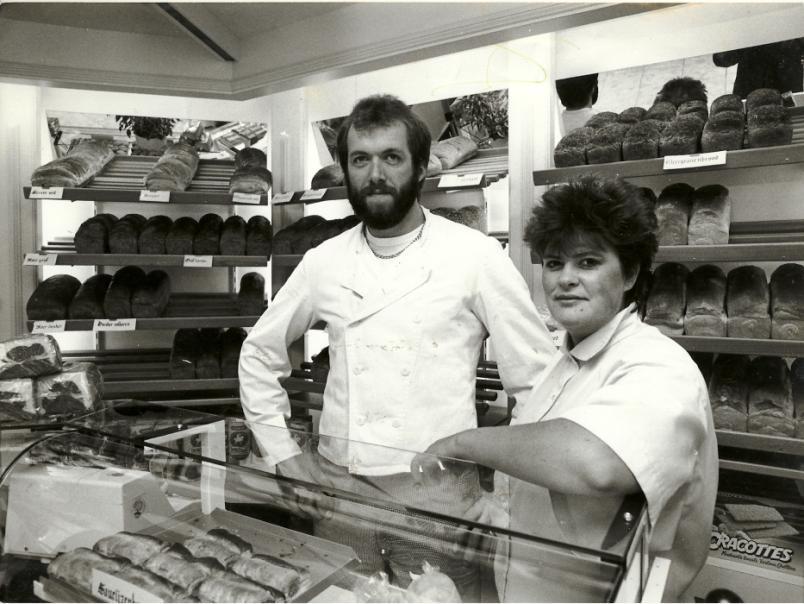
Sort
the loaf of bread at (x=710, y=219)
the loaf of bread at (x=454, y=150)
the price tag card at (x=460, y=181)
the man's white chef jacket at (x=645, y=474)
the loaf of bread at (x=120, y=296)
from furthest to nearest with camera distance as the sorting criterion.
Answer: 1. the loaf of bread at (x=120, y=296)
2. the loaf of bread at (x=454, y=150)
3. the price tag card at (x=460, y=181)
4. the loaf of bread at (x=710, y=219)
5. the man's white chef jacket at (x=645, y=474)

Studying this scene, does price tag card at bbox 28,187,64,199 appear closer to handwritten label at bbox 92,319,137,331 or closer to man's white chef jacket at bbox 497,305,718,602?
handwritten label at bbox 92,319,137,331

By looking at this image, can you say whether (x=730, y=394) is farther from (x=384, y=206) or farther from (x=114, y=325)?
(x=114, y=325)

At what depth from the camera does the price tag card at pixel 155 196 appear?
2.99 m

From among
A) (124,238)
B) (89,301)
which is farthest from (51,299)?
(124,238)

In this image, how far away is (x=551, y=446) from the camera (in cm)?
85

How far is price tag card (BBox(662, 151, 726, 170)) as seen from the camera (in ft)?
6.69

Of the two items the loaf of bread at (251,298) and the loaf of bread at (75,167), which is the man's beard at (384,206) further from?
the loaf of bread at (75,167)

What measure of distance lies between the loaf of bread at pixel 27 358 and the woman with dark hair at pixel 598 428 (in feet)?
3.74

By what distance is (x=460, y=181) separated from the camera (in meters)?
2.50

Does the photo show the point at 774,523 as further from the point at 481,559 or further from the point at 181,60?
the point at 181,60

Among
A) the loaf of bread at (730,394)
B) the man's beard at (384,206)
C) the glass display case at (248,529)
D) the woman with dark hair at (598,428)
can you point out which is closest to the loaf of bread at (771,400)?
the loaf of bread at (730,394)

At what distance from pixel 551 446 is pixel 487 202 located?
219 centimetres

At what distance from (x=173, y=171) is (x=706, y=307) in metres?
2.57

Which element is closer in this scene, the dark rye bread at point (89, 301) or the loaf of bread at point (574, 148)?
the loaf of bread at point (574, 148)
